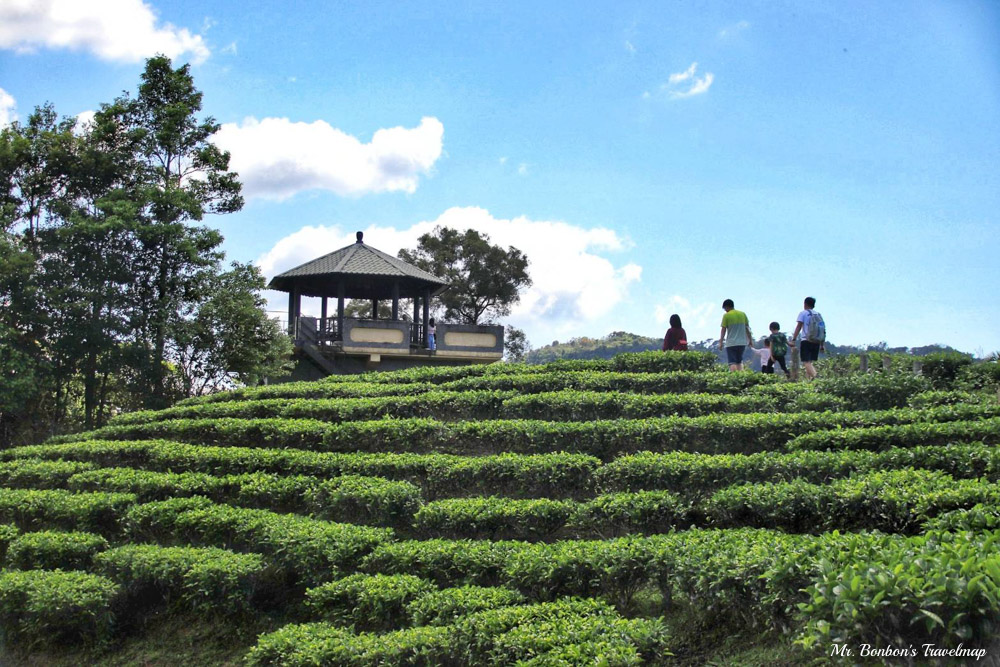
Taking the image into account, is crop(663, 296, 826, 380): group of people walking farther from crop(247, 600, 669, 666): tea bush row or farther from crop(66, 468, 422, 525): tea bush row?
crop(247, 600, 669, 666): tea bush row

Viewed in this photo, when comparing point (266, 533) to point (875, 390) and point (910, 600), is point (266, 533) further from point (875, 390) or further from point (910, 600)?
point (875, 390)

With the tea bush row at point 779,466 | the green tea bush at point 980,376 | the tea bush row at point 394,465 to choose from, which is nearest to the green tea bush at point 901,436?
the tea bush row at point 779,466

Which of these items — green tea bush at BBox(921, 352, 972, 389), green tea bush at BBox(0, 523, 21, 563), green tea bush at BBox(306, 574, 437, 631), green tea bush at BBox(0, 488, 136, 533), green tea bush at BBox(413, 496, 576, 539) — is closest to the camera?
green tea bush at BBox(306, 574, 437, 631)

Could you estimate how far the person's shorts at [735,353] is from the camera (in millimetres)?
13468

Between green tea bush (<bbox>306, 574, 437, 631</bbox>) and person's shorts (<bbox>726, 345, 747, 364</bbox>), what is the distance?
27.8 feet

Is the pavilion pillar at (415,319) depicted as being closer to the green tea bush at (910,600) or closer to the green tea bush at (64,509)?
the green tea bush at (64,509)

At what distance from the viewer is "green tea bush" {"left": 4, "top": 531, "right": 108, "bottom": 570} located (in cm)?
842

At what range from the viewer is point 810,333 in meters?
13.2

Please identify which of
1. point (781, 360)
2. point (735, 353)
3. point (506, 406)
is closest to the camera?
point (506, 406)

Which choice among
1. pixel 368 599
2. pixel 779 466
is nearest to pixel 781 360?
pixel 779 466

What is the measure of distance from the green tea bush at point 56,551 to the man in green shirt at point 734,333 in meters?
9.58

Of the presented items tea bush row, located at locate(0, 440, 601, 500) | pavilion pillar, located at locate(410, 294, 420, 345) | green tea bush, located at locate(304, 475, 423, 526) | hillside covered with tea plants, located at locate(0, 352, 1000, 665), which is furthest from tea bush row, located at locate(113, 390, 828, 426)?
pavilion pillar, located at locate(410, 294, 420, 345)

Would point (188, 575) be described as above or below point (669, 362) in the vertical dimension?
below

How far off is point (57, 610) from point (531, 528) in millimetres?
4284
